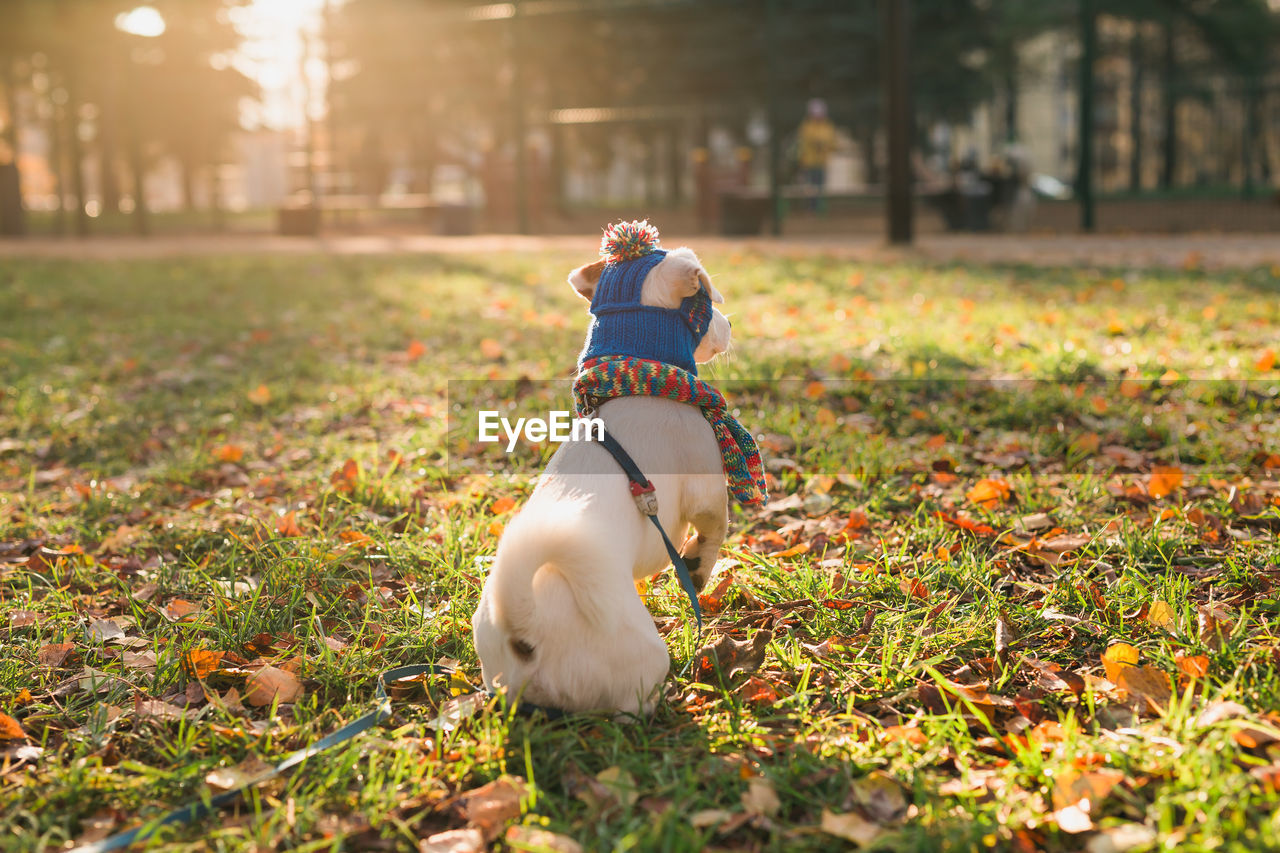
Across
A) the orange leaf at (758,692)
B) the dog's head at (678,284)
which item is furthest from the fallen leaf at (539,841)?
the dog's head at (678,284)

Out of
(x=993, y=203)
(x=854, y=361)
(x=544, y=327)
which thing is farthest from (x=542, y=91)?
(x=854, y=361)

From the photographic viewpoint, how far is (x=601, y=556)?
1877 millimetres

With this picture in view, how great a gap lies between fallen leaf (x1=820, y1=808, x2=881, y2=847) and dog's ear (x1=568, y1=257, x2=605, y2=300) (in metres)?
1.29

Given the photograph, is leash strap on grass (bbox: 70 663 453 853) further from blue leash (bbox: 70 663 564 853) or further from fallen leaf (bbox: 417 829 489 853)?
fallen leaf (bbox: 417 829 489 853)

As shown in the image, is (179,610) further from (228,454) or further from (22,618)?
(228,454)

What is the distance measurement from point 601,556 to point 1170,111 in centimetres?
1814

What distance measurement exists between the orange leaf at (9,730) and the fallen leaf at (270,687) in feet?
1.46

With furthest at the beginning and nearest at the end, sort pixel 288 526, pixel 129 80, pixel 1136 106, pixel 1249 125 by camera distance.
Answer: pixel 1136 106
pixel 129 80
pixel 1249 125
pixel 288 526

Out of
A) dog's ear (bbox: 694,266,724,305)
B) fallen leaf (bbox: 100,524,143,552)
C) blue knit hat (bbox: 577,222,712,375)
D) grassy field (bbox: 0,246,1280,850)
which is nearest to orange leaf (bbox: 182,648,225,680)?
grassy field (bbox: 0,246,1280,850)

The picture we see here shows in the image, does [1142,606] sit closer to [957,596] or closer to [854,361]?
[957,596]

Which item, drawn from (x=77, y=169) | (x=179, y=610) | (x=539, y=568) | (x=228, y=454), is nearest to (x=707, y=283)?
(x=539, y=568)

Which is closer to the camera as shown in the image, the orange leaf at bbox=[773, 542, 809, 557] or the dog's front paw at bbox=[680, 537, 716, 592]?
the dog's front paw at bbox=[680, 537, 716, 592]

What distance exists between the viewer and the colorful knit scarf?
2186mm

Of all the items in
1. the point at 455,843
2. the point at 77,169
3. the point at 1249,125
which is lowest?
the point at 455,843
